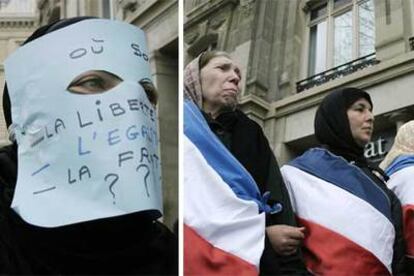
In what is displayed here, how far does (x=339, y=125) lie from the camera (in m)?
1.59

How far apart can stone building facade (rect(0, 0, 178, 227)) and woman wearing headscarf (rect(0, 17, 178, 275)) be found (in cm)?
16

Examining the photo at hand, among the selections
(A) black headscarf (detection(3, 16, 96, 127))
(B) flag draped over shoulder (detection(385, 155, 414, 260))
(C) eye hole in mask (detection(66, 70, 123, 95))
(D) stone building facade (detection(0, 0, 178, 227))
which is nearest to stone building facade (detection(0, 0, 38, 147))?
(D) stone building facade (detection(0, 0, 178, 227))

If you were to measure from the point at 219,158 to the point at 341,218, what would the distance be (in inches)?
10.8

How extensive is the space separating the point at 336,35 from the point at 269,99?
0.89 feet

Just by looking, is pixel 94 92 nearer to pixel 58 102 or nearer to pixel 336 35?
pixel 58 102

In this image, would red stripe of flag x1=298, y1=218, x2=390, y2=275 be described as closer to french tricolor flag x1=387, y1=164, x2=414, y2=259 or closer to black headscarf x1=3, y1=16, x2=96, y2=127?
french tricolor flag x1=387, y1=164, x2=414, y2=259

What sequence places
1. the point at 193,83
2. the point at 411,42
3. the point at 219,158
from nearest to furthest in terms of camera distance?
1. the point at 219,158
2. the point at 193,83
3. the point at 411,42

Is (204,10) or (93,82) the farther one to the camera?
(204,10)

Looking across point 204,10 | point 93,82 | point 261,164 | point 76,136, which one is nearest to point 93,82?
point 93,82

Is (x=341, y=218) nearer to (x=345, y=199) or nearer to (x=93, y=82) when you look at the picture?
(x=345, y=199)

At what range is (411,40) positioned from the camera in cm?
167

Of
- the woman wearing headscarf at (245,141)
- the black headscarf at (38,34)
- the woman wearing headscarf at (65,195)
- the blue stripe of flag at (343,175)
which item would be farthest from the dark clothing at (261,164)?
the black headscarf at (38,34)

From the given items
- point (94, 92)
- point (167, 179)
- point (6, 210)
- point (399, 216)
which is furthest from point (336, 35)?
point (6, 210)

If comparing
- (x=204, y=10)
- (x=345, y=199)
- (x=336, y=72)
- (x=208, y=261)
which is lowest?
(x=208, y=261)
